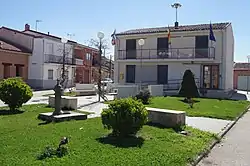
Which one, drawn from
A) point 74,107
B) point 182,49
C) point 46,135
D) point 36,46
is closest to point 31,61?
point 36,46

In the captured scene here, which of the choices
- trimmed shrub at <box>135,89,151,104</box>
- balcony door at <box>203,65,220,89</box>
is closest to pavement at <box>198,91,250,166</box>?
trimmed shrub at <box>135,89,151,104</box>

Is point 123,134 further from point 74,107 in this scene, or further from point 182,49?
point 182,49

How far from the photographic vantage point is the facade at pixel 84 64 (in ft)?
167

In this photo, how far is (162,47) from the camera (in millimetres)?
32281

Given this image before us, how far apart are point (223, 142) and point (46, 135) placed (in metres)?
5.18

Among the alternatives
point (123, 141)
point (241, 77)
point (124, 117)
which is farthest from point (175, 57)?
point (123, 141)

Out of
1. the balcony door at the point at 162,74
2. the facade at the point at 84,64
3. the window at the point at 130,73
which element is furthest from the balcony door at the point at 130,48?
the facade at the point at 84,64

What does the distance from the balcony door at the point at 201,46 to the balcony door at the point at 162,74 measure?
3.71 m

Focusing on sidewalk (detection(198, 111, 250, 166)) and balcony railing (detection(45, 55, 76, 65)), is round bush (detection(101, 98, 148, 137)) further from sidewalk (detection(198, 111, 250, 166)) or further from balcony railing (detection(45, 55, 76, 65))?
balcony railing (detection(45, 55, 76, 65))

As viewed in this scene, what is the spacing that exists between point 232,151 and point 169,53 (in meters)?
23.7

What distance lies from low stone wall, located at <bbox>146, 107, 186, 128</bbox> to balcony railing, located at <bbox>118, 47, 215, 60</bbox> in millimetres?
19875

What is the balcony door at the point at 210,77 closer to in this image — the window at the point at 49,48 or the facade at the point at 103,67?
the facade at the point at 103,67

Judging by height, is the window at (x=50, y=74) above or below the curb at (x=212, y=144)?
above

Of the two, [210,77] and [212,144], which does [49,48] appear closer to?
[210,77]
